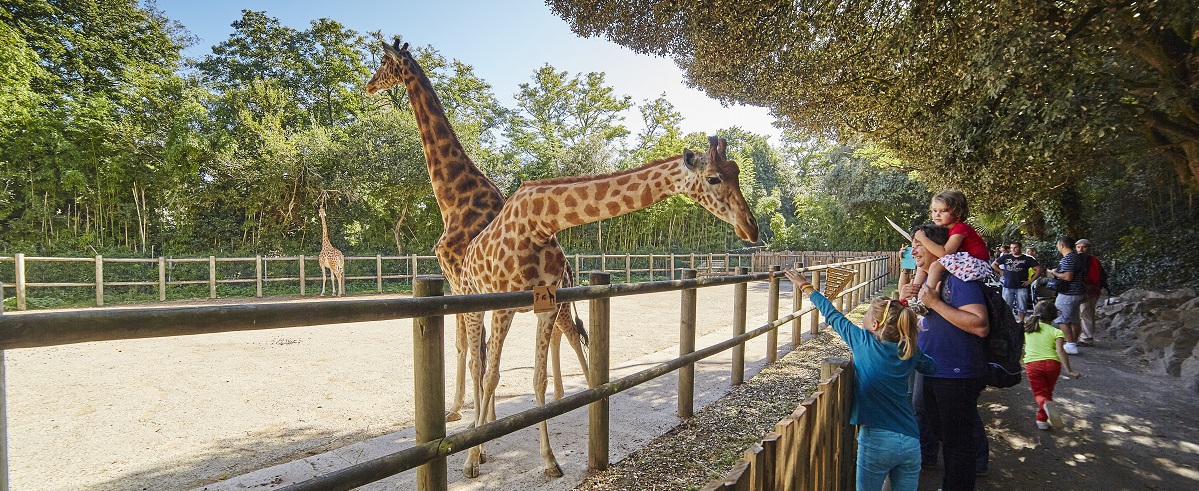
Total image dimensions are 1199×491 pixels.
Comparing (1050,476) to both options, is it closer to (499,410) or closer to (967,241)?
(967,241)

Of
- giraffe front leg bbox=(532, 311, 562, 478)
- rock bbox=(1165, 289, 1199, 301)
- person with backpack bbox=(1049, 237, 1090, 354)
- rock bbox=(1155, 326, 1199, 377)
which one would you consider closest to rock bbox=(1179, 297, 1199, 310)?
rock bbox=(1155, 326, 1199, 377)

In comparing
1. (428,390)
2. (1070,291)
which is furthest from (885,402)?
(1070,291)

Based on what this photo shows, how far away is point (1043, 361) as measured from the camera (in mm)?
3789

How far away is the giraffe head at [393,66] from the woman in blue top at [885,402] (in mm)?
4038

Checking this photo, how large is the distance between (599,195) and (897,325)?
169cm

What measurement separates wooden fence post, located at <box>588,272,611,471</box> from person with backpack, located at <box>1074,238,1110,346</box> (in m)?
7.10

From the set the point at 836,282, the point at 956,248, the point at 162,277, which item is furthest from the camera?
the point at 162,277

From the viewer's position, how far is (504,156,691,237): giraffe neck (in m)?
2.89

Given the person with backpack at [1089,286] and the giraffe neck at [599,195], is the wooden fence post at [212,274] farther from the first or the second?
the person with backpack at [1089,286]

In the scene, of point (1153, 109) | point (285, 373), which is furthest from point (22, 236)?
point (1153, 109)

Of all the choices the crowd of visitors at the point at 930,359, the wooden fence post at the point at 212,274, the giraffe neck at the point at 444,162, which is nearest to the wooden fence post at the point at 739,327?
the crowd of visitors at the point at 930,359

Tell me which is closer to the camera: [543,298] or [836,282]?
[543,298]

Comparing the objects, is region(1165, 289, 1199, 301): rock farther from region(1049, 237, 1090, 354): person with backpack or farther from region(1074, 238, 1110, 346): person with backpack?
region(1049, 237, 1090, 354): person with backpack

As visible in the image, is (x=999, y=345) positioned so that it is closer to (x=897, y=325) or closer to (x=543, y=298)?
(x=897, y=325)
